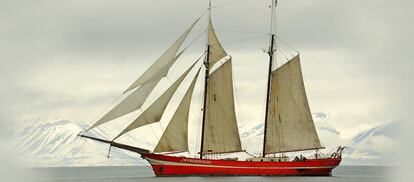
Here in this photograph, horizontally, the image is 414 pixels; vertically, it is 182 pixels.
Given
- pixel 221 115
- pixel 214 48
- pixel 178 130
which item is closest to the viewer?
pixel 178 130

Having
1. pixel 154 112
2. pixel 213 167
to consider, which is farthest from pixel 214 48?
pixel 213 167

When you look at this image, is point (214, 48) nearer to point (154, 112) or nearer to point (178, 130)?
point (178, 130)

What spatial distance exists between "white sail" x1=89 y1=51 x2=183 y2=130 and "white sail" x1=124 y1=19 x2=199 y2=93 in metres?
0.41

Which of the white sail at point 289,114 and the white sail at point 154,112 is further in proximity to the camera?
the white sail at point 289,114

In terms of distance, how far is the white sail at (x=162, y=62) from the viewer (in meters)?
120

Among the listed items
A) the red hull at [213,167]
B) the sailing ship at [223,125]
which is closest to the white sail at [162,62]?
the sailing ship at [223,125]

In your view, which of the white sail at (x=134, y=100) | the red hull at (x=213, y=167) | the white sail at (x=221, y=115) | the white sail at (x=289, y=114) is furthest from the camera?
the white sail at (x=289, y=114)

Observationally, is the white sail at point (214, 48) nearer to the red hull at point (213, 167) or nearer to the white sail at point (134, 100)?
the white sail at point (134, 100)

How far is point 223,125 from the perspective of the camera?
129375 mm

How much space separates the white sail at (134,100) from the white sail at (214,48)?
10635 millimetres

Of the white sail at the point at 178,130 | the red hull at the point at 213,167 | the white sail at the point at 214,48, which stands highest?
the white sail at the point at 214,48

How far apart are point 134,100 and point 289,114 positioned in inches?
944

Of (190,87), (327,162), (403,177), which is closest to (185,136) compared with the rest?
(190,87)

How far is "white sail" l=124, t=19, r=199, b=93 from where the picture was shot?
393 feet
